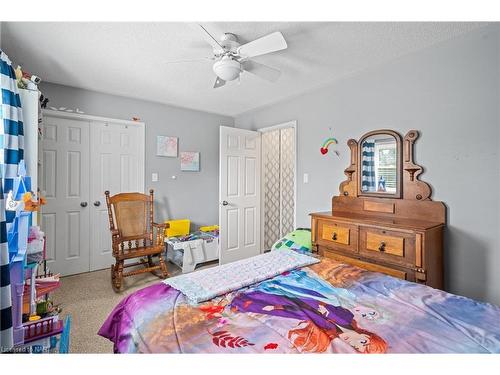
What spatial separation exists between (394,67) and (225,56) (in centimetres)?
163

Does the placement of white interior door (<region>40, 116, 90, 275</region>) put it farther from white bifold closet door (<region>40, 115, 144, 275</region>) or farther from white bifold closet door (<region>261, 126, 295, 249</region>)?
white bifold closet door (<region>261, 126, 295, 249</region>)

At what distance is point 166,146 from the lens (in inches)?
148

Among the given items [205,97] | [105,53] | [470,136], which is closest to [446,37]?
[470,136]

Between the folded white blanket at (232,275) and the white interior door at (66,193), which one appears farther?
the white interior door at (66,193)

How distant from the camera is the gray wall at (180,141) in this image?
3166mm

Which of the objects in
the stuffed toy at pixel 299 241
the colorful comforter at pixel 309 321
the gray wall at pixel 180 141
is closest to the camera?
the colorful comforter at pixel 309 321

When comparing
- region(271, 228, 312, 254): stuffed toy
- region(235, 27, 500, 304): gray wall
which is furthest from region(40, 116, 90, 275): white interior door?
region(235, 27, 500, 304): gray wall

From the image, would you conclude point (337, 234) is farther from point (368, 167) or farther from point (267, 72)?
point (267, 72)

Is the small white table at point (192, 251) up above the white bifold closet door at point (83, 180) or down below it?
below

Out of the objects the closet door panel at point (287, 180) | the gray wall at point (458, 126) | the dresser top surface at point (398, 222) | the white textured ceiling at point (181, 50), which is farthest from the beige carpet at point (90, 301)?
the gray wall at point (458, 126)

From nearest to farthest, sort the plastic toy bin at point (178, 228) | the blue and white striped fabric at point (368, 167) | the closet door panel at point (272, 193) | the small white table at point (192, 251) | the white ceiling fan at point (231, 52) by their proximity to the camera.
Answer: the white ceiling fan at point (231, 52) → the blue and white striped fabric at point (368, 167) → the small white table at point (192, 251) → the plastic toy bin at point (178, 228) → the closet door panel at point (272, 193)

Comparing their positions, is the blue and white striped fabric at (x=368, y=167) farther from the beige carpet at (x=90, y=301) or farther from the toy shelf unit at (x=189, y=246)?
the beige carpet at (x=90, y=301)

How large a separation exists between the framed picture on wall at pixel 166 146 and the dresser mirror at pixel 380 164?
2608 millimetres
